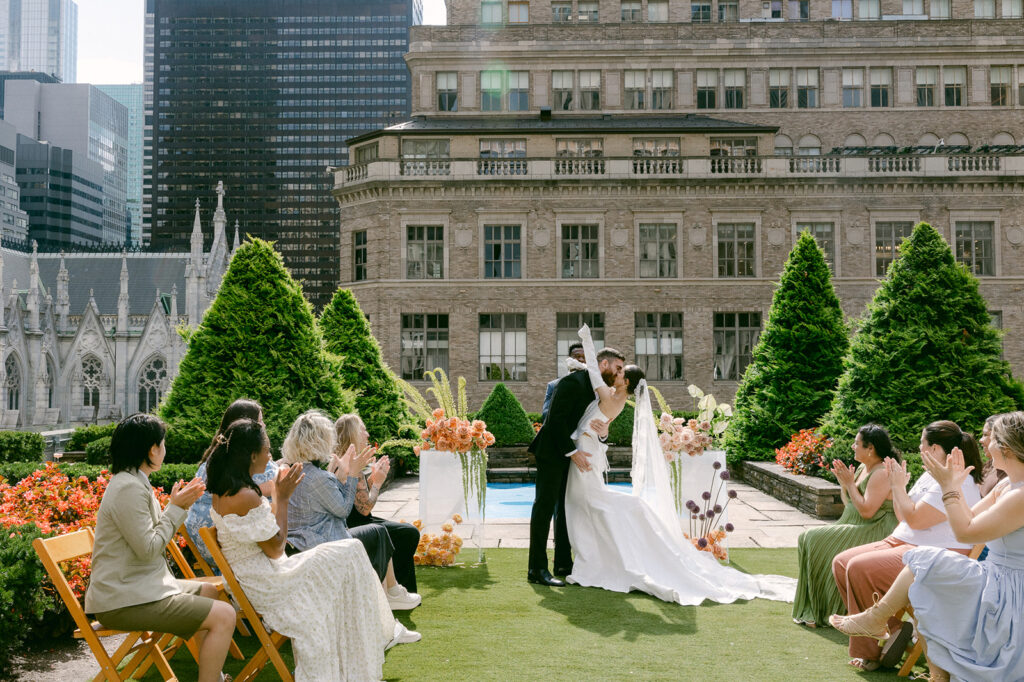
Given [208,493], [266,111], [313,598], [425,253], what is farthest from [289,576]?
[266,111]

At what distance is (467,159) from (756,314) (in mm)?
14650

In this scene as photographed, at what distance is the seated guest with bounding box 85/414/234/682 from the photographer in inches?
184

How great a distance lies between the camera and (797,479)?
44.0 feet

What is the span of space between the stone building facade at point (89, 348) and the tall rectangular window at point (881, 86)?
138 ft

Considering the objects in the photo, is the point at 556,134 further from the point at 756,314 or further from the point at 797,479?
the point at 797,479

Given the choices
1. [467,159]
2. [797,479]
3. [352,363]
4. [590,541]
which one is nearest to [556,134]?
[467,159]

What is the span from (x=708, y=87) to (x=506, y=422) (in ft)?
81.2

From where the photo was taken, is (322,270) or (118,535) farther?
(322,270)

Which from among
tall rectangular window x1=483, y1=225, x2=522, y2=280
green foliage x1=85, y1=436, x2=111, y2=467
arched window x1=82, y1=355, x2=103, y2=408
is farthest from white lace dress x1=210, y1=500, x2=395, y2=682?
arched window x1=82, y1=355, x2=103, y2=408

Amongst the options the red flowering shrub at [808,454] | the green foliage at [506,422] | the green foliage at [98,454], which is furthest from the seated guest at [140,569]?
the green foliage at [506,422]

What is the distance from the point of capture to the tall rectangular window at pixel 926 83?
124 feet

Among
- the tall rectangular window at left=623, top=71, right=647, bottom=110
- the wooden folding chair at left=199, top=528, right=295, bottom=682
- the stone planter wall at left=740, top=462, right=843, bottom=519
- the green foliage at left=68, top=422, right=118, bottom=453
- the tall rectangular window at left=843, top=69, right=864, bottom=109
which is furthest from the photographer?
the tall rectangular window at left=623, top=71, right=647, bottom=110

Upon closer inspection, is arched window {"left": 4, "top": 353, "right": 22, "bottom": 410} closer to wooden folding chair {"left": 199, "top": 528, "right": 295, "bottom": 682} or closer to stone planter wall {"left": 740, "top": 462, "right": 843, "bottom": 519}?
stone planter wall {"left": 740, "top": 462, "right": 843, "bottom": 519}

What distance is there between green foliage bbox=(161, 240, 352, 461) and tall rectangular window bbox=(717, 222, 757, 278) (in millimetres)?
25366
